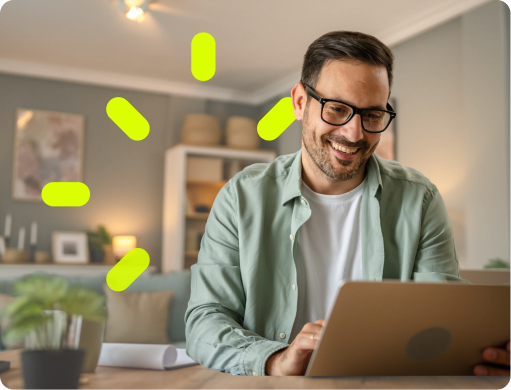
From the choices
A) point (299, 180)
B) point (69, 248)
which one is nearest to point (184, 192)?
point (69, 248)

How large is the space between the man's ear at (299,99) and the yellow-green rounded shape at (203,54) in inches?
87.4

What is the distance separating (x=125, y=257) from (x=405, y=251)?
405 cm

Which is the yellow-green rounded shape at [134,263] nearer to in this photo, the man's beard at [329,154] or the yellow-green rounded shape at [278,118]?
the yellow-green rounded shape at [278,118]

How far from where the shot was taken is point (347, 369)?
0.74m

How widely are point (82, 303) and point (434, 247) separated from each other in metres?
0.90

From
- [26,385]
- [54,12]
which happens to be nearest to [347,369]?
[26,385]

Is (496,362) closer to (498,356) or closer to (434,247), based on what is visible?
(498,356)

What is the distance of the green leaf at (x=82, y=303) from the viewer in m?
0.60

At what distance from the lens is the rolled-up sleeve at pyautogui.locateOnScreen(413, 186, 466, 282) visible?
3.92ft

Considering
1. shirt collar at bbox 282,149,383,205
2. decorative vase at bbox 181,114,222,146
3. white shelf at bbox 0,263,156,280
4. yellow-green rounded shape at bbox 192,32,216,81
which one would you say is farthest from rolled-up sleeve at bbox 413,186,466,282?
decorative vase at bbox 181,114,222,146

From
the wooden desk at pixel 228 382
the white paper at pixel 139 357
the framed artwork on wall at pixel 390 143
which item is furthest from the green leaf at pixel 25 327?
the framed artwork on wall at pixel 390 143

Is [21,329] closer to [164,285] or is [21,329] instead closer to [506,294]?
[506,294]

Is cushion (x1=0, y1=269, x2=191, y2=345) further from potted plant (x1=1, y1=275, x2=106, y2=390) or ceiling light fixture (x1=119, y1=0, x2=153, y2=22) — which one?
potted plant (x1=1, y1=275, x2=106, y2=390)

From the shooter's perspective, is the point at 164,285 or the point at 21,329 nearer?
the point at 21,329
